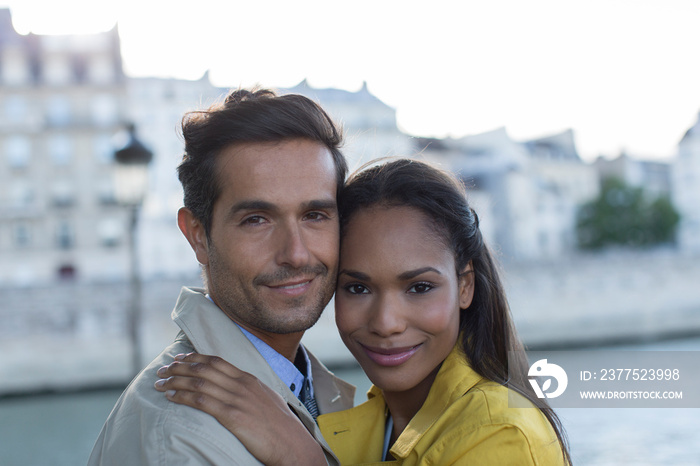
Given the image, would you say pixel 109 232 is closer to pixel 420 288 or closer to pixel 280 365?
pixel 280 365

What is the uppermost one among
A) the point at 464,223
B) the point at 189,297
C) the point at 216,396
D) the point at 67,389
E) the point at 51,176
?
the point at 464,223

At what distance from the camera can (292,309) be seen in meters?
2.29

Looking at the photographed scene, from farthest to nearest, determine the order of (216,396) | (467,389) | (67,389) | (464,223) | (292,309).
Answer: (67,389), (464,223), (292,309), (467,389), (216,396)

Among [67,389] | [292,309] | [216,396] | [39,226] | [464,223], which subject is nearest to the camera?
[216,396]

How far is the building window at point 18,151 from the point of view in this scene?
3309cm

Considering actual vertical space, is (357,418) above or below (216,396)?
below

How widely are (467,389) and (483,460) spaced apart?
0.30 meters

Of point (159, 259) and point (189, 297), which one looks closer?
point (189, 297)

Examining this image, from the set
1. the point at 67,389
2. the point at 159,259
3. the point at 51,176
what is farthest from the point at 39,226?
the point at 67,389

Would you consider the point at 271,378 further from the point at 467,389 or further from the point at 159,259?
the point at 159,259

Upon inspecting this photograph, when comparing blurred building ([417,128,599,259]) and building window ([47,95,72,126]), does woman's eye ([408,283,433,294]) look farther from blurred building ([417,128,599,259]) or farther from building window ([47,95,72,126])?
blurred building ([417,128,599,259])

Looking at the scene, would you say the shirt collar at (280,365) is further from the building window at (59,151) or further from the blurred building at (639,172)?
the blurred building at (639,172)

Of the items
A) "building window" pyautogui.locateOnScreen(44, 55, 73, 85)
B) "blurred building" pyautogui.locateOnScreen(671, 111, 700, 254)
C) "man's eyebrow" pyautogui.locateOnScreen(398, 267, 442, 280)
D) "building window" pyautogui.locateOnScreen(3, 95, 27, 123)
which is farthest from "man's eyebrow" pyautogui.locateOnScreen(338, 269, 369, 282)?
"blurred building" pyautogui.locateOnScreen(671, 111, 700, 254)

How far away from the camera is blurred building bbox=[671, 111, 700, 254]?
1895 inches
